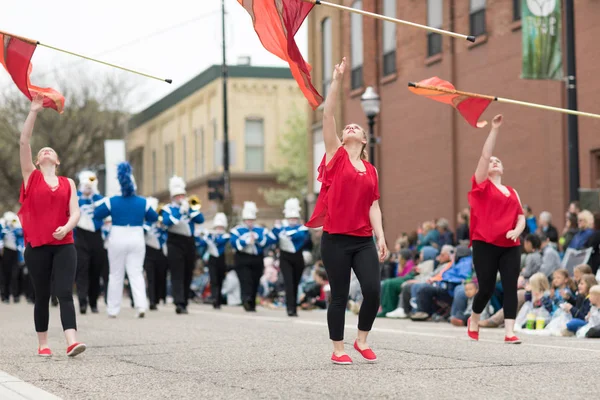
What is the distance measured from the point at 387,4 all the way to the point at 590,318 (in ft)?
65.6

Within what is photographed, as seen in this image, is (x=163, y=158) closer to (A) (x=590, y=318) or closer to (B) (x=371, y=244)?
(A) (x=590, y=318)

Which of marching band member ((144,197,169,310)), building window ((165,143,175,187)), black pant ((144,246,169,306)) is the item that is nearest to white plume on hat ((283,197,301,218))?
marching band member ((144,197,169,310))

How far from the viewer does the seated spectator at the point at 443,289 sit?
18.2 metres

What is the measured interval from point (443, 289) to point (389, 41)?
611 inches

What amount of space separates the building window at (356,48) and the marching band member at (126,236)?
17.3 metres

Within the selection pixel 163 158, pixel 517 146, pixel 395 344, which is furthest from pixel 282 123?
pixel 395 344

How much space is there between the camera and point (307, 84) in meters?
10.4

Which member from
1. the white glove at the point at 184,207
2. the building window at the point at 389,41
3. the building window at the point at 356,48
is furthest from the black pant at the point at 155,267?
the building window at the point at 356,48

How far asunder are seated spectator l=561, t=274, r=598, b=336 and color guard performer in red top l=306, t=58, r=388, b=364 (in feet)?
17.9

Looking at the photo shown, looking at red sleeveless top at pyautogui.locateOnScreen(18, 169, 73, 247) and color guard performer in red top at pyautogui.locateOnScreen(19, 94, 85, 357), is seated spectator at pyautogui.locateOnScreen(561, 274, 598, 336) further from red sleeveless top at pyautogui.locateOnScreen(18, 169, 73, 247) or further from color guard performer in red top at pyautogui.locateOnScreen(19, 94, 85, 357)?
red sleeveless top at pyautogui.locateOnScreen(18, 169, 73, 247)

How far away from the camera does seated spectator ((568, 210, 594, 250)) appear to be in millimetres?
16641

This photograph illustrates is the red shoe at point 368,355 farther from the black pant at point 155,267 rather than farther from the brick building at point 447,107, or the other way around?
the brick building at point 447,107

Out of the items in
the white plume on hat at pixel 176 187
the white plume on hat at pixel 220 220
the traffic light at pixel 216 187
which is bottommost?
the white plume on hat at pixel 220 220

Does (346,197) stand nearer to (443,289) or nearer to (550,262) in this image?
(550,262)
